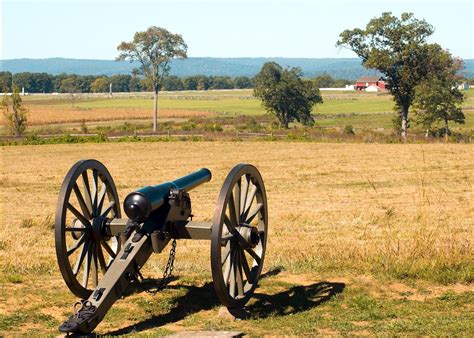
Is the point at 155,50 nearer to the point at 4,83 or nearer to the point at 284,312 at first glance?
the point at 4,83

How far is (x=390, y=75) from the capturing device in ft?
227

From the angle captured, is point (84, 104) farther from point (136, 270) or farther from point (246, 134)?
point (136, 270)

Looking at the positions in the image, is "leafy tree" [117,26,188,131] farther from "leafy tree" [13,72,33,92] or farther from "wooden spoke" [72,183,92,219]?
"leafy tree" [13,72,33,92]

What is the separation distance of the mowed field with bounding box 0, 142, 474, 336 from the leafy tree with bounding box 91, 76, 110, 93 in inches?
6494

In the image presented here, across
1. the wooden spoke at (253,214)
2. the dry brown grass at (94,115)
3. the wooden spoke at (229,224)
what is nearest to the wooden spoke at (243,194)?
the wooden spoke at (253,214)

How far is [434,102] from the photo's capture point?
64.9 m

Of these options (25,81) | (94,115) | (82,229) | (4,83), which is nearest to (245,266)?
(82,229)

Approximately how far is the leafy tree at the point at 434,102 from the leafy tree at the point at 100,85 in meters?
134

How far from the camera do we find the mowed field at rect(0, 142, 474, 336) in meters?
8.83

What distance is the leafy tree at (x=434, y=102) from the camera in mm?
64906

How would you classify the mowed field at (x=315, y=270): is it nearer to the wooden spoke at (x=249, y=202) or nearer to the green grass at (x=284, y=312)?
the green grass at (x=284, y=312)

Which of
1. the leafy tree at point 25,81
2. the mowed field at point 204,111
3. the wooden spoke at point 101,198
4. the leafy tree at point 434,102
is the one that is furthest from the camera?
the leafy tree at point 25,81

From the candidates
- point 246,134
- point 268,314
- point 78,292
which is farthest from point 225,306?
point 246,134

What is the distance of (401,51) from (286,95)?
20.3 metres
